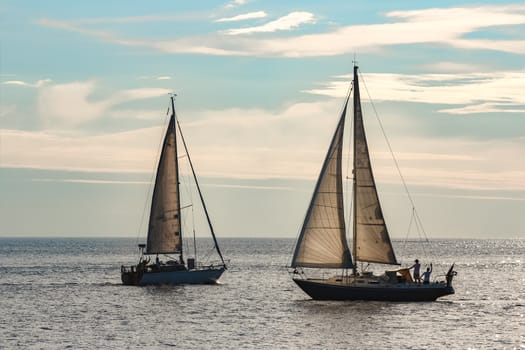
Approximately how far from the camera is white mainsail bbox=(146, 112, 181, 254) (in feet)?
298

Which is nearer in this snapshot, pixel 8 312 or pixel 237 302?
pixel 8 312

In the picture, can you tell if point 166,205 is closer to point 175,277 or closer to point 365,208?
point 175,277

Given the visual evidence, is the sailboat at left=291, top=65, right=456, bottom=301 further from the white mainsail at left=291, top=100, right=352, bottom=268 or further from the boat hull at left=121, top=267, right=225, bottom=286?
the boat hull at left=121, top=267, right=225, bottom=286

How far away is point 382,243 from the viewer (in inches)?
2788

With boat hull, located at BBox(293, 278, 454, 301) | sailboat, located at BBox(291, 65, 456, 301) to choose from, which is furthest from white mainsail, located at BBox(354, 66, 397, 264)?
boat hull, located at BBox(293, 278, 454, 301)

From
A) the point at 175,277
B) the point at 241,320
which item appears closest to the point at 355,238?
the point at 241,320

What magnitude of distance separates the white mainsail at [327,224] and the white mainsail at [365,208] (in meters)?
1.46

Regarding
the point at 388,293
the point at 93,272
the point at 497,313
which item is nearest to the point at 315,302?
the point at 388,293

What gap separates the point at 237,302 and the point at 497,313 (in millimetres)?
19617

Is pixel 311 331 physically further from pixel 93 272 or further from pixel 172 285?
pixel 93 272

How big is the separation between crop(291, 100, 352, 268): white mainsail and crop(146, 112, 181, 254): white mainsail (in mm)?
24746

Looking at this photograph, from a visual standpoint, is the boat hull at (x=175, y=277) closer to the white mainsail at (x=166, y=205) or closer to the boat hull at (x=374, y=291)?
the white mainsail at (x=166, y=205)

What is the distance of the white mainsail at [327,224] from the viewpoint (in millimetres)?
68625

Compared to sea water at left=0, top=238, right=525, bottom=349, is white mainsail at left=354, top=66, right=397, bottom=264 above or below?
above
